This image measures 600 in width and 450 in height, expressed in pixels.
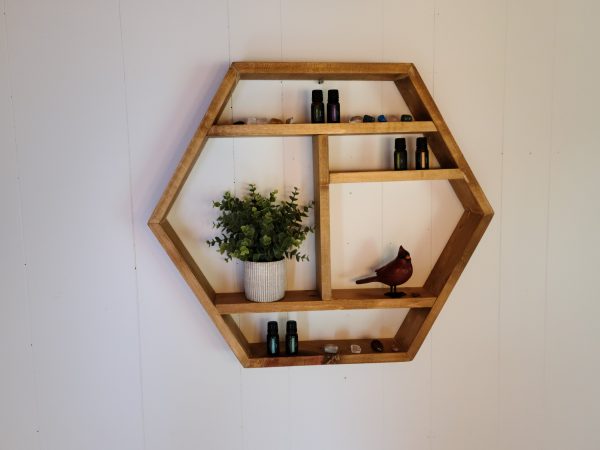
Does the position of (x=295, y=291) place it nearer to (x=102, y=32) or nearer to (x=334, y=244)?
(x=334, y=244)

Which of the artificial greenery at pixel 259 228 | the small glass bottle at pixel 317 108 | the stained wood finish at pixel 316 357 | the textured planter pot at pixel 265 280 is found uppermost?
the small glass bottle at pixel 317 108

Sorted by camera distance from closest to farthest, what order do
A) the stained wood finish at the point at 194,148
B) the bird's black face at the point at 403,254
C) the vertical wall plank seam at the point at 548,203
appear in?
the stained wood finish at the point at 194,148, the bird's black face at the point at 403,254, the vertical wall plank seam at the point at 548,203

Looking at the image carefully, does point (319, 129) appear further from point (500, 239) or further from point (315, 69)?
point (500, 239)

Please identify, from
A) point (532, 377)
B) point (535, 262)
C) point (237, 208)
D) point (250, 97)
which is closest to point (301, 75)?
point (250, 97)

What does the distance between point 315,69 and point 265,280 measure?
62 cm

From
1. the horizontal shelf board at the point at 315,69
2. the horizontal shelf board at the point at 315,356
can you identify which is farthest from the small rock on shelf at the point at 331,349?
the horizontal shelf board at the point at 315,69

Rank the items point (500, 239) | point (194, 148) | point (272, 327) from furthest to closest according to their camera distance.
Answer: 1. point (500, 239)
2. point (272, 327)
3. point (194, 148)

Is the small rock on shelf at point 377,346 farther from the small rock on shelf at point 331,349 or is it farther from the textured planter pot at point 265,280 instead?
the textured planter pot at point 265,280

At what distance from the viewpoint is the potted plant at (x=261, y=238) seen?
1.45 m

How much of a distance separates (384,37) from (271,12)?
1.16 ft

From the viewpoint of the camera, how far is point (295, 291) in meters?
1.62

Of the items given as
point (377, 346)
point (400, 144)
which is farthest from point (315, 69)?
point (377, 346)

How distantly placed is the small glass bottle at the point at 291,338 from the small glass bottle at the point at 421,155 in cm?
60

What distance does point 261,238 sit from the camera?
146 centimetres
